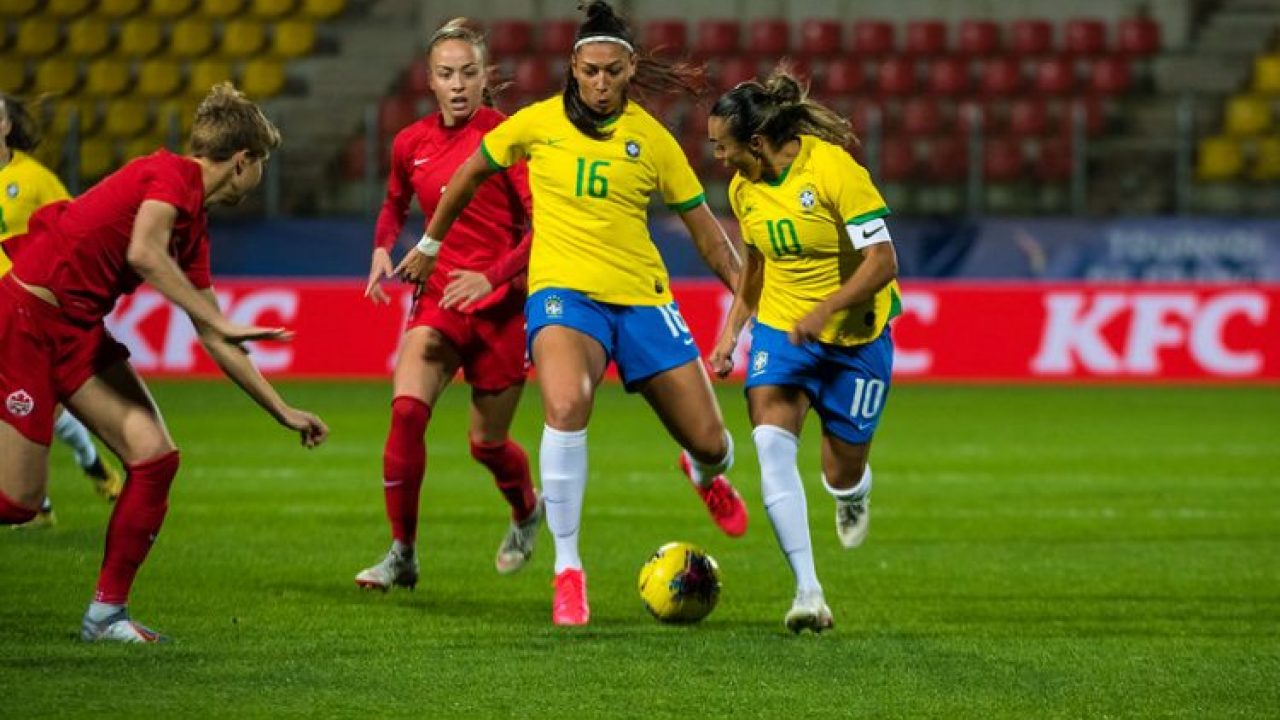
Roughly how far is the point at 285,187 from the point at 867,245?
56.6 ft

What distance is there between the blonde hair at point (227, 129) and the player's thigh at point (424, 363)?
1786mm

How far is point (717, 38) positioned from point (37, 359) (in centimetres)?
1990

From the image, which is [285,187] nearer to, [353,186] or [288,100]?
[353,186]

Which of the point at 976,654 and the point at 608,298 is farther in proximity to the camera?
the point at 608,298

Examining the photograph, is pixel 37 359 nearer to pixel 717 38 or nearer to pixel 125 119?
pixel 125 119

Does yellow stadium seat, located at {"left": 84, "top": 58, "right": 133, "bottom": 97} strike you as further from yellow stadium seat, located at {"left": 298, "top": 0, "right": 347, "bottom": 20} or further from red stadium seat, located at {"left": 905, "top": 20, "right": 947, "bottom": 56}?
red stadium seat, located at {"left": 905, "top": 20, "right": 947, "bottom": 56}

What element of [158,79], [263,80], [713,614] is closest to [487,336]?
[713,614]

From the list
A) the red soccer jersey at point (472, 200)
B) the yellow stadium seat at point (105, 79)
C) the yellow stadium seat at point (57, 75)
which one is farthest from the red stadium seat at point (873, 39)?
the red soccer jersey at point (472, 200)

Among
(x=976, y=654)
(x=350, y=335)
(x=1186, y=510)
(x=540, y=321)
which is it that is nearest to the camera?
(x=976, y=654)

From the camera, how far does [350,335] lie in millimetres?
21422

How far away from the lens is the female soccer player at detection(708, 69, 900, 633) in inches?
320

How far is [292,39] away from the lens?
90.4ft

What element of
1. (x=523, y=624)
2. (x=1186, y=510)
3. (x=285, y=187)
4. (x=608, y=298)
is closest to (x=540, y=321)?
(x=608, y=298)

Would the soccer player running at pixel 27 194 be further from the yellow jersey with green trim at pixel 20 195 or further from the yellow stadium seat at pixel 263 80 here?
the yellow stadium seat at pixel 263 80
